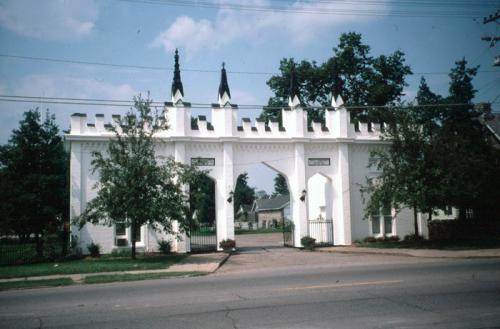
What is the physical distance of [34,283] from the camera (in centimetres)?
1174

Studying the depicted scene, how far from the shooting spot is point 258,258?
18.1 metres

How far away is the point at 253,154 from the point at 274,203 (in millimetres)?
47064

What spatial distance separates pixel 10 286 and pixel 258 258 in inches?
412

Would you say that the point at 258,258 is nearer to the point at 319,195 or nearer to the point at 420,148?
the point at 319,195

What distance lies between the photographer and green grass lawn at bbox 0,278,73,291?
1127 cm

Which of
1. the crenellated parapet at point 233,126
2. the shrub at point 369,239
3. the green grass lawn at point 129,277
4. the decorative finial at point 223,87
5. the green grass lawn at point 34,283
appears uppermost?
the decorative finial at point 223,87

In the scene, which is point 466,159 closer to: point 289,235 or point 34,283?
point 289,235

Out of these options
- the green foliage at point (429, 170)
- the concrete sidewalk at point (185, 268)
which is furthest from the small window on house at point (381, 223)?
the concrete sidewalk at point (185, 268)

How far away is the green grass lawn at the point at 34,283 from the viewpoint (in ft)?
37.0

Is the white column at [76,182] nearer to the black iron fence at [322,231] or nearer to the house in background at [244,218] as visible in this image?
the black iron fence at [322,231]

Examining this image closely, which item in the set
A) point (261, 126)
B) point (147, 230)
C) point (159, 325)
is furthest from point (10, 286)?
point (261, 126)

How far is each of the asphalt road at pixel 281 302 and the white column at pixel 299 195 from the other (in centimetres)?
954

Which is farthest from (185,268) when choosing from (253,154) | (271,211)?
(271,211)

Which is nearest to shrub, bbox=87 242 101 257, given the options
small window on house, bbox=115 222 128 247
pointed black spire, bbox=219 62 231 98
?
small window on house, bbox=115 222 128 247
